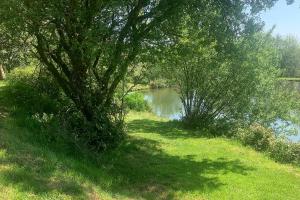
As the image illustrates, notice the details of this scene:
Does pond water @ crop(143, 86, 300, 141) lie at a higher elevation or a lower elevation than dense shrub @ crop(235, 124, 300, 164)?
higher

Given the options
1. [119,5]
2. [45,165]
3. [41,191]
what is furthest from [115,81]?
[41,191]

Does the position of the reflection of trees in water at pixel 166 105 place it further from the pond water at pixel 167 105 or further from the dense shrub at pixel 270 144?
the dense shrub at pixel 270 144

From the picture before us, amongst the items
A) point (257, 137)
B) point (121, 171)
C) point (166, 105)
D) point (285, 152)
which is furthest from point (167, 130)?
point (166, 105)

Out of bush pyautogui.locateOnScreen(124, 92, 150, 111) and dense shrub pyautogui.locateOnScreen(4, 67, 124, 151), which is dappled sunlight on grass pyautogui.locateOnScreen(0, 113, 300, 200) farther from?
bush pyautogui.locateOnScreen(124, 92, 150, 111)

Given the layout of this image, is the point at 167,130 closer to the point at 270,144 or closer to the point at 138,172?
the point at 270,144

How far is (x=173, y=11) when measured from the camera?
11211mm

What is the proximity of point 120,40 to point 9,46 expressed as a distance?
223 inches

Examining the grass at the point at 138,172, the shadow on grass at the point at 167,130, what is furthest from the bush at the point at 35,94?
the shadow on grass at the point at 167,130

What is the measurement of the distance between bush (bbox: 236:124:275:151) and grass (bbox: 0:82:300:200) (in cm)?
90

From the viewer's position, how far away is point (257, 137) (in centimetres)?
1781

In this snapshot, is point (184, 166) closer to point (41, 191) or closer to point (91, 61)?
point (91, 61)

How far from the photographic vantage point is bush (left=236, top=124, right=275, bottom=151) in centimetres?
1709

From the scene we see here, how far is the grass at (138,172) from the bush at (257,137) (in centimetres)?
90

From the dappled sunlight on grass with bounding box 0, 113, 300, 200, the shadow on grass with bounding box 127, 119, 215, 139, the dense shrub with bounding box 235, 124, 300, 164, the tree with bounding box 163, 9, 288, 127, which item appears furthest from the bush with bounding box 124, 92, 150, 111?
the dappled sunlight on grass with bounding box 0, 113, 300, 200
